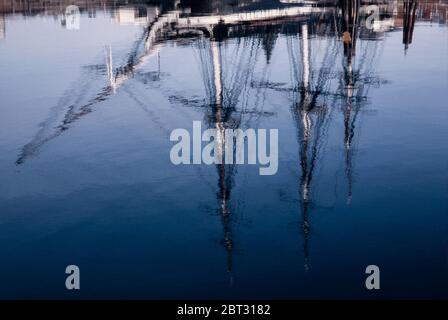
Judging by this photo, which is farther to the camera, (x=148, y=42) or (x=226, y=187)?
(x=148, y=42)

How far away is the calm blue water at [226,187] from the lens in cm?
1470

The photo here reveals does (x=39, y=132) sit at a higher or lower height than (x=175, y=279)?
higher

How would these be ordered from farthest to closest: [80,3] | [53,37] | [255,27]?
[80,3], [255,27], [53,37]

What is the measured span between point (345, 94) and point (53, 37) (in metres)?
39.9

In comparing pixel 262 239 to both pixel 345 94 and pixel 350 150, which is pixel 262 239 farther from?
pixel 345 94

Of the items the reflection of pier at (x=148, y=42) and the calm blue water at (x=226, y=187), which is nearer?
the calm blue water at (x=226, y=187)

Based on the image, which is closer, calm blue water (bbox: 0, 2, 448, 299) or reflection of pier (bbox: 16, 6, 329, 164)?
calm blue water (bbox: 0, 2, 448, 299)

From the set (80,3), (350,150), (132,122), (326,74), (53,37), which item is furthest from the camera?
(80,3)

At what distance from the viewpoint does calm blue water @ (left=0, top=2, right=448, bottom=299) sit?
14.7m

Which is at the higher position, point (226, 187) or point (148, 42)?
point (148, 42)

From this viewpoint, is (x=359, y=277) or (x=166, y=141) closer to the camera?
(x=359, y=277)

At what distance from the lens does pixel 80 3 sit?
3895 inches

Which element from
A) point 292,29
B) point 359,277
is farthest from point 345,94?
point 292,29

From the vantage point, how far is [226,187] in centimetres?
1991
